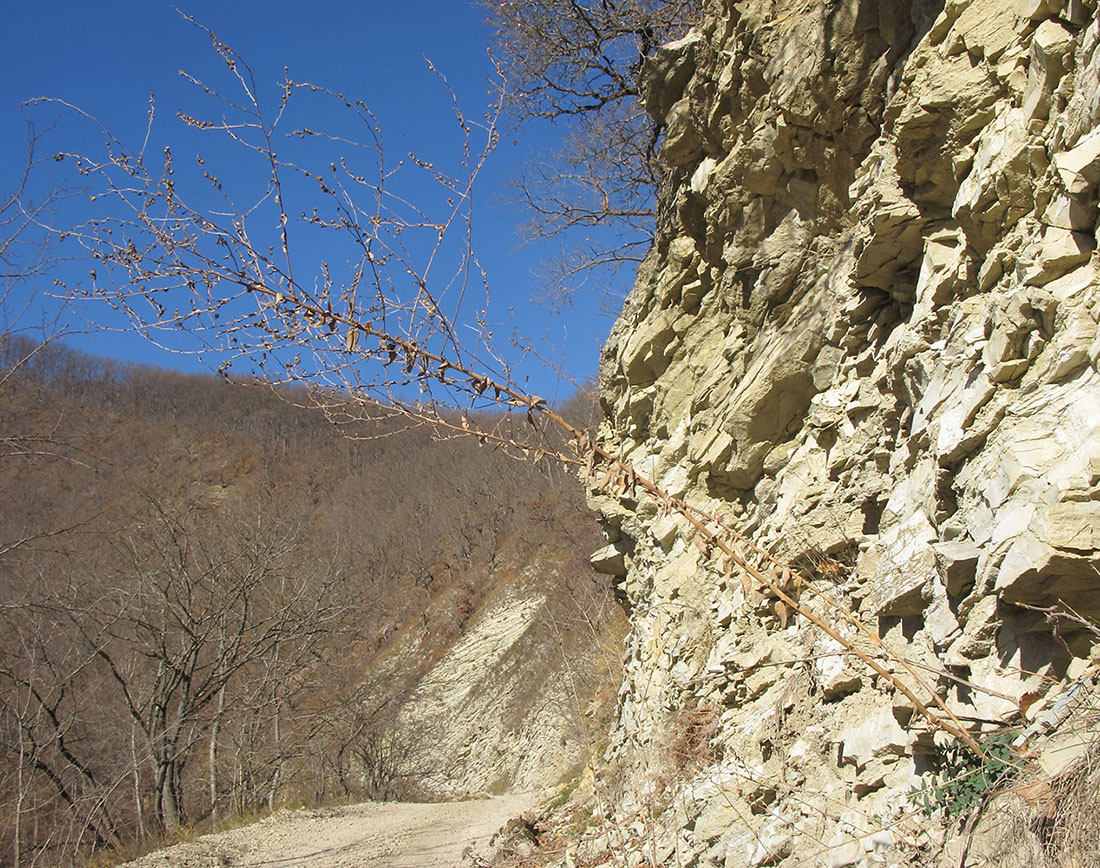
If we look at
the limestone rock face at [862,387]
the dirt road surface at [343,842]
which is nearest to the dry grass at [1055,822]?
the limestone rock face at [862,387]

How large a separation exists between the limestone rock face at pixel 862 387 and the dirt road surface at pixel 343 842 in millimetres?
3172

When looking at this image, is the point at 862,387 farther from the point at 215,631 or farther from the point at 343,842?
the point at 215,631

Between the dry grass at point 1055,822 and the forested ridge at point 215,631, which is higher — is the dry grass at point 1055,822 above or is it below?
below

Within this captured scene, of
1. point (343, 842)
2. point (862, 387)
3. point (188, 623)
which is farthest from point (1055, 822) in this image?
point (188, 623)

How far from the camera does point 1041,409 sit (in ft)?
6.97

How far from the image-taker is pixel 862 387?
3.82 meters

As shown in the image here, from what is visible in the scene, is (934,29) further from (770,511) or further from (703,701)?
(703,701)

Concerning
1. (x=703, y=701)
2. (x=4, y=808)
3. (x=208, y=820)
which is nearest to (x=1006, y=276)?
(x=703, y=701)

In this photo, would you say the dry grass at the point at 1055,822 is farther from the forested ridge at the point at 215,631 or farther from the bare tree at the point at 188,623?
A: the bare tree at the point at 188,623

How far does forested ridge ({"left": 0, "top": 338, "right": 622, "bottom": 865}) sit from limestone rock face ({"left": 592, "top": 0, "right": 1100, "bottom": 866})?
1.34m

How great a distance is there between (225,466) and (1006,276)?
73.3 meters

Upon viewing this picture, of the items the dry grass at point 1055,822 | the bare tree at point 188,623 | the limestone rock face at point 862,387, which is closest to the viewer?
the dry grass at point 1055,822

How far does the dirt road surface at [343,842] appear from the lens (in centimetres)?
763

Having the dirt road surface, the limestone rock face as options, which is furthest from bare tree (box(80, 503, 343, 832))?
the limestone rock face
